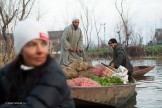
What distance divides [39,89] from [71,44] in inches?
365

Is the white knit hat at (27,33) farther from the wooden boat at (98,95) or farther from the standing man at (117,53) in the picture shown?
the standing man at (117,53)

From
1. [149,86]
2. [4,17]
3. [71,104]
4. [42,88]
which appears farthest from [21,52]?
[4,17]

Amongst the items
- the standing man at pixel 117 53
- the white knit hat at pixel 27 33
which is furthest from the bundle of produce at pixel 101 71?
the white knit hat at pixel 27 33

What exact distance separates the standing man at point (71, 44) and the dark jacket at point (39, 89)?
878 cm

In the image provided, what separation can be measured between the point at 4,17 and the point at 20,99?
15474mm

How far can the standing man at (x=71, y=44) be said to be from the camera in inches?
421

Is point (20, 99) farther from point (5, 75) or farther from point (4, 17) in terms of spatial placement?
point (4, 17)

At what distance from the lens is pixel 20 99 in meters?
1.81

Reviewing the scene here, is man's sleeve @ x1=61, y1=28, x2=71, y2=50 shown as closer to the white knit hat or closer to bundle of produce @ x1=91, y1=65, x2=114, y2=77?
bundle of produce @ x1=91, y1=65, x2=114, y2=77

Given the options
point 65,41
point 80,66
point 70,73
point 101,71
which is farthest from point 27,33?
point 65,41

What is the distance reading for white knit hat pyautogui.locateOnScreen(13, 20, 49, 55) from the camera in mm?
1827

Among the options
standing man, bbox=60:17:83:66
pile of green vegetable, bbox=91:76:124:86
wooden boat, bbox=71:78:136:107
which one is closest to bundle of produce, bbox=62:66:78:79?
pile of green vegetable, bbox=91:76:124:86

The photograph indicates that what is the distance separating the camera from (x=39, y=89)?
1.73 metres

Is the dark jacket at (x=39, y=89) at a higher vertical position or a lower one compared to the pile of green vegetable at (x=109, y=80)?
higher
